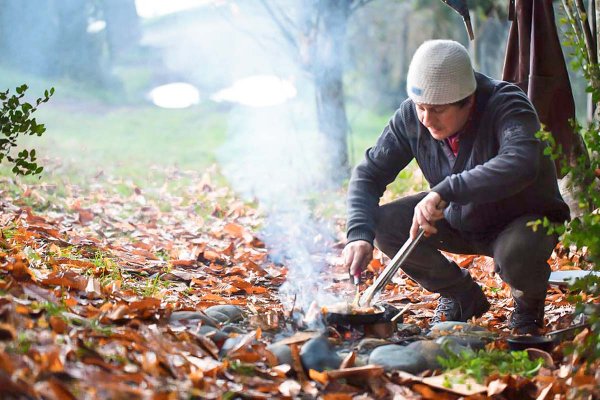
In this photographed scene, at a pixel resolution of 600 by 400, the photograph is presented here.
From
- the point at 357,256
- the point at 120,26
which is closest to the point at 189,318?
the point at 357,256

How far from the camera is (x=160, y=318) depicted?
10.0 ft

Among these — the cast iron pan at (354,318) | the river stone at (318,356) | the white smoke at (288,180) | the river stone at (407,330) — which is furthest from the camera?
the white smoke at (288,180)

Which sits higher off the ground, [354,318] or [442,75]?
[442,75]

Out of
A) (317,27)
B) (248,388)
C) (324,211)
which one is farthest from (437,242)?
(317,27)

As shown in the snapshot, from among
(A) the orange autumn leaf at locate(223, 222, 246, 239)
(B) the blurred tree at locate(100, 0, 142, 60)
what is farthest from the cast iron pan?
(B) the blurred tree at locate(100, 0, 142, 60)

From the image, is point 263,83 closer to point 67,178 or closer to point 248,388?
point 67,178

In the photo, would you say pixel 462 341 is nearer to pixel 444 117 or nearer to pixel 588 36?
pixel 444 117

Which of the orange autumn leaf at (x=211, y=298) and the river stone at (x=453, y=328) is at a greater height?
the orange autumn leaf at (x=211, y=298)

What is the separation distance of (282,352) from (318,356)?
0.14 m

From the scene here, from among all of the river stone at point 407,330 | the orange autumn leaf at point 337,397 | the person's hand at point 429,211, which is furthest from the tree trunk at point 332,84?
the orange autumn leaf at point 337,397

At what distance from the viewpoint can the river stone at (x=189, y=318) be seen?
311 cm

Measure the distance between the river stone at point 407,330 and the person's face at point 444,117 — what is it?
876 millimetres

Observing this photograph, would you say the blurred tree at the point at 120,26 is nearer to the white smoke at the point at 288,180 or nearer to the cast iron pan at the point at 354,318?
the white smoke at the point at 288,180

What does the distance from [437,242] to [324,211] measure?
10.7ft
